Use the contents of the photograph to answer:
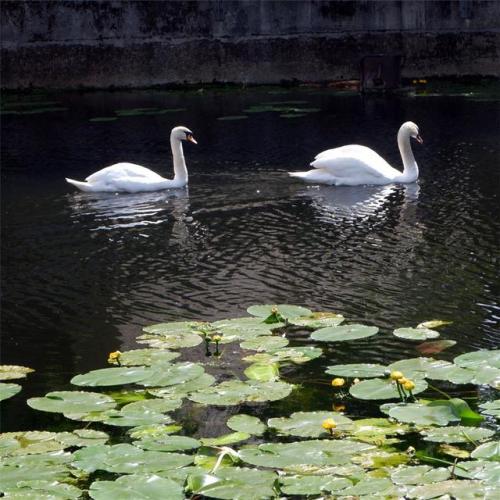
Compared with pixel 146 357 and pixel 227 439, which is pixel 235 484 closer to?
pixel 227 439

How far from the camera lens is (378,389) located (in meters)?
5.88

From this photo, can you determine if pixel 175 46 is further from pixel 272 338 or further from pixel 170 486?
pixel 170 486

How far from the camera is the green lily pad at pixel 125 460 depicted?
198 inches

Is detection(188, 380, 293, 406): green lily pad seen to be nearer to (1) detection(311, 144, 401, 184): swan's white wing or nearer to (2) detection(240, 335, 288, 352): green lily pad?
(2) detection(240, 335, 288, 352): green lily pad

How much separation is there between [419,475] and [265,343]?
210 cm

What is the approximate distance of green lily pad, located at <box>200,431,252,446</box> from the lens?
5.42 meters

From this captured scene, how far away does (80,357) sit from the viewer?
7.14 meters

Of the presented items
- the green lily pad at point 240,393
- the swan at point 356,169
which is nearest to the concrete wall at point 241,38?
the swan at point 356,169

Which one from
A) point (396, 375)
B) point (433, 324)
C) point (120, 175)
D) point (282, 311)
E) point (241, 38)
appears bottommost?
point (433, 324)

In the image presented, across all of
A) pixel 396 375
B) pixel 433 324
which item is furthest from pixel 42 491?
pixel 433 324

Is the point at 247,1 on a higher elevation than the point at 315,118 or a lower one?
higher

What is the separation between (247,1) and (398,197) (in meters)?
8.94

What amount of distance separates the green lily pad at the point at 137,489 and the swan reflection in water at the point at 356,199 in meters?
6.16

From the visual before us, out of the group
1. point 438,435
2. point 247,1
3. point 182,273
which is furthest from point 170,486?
point 247,1
